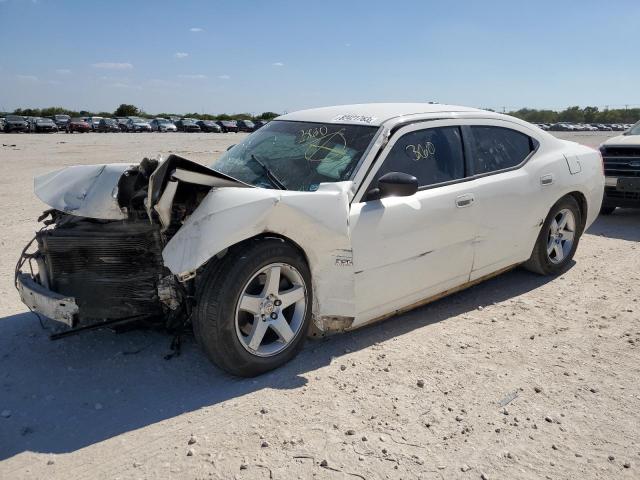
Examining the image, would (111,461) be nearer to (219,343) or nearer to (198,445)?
(198,445)

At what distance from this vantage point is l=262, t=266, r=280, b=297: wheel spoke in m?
3.21

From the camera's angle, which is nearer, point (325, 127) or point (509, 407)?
point (509, 407)

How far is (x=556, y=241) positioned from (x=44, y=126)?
145 feet

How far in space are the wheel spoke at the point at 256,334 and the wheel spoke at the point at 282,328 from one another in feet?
0.25

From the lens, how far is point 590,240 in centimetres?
688

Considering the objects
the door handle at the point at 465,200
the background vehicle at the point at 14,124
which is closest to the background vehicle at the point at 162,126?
the background vehicle at the point at 14,124

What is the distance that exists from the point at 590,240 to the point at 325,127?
4485 mm

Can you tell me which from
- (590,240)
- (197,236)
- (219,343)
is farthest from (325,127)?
(590,240)

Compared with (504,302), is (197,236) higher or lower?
higher

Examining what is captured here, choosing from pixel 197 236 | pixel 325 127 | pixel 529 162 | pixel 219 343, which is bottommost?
pixel 219 343

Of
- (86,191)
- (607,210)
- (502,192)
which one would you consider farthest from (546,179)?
(607,210)

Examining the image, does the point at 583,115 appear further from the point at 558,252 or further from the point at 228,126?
the point at 558,252

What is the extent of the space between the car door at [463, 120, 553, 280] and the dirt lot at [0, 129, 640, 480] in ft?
1.72

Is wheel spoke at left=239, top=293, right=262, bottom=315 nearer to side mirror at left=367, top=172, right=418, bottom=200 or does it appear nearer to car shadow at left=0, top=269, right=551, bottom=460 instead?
car shadow at left=0, top=269, right=551, bottom=460
